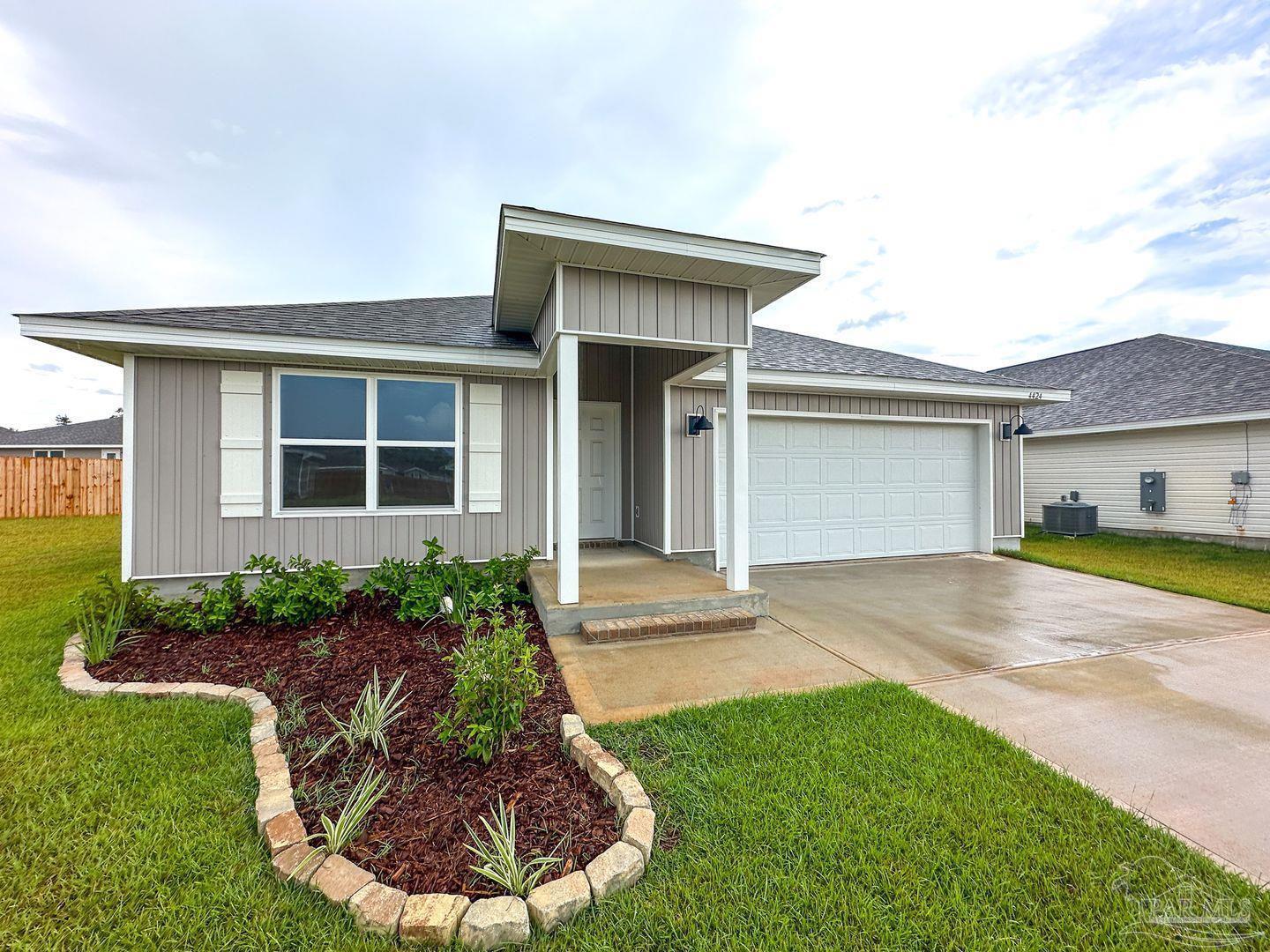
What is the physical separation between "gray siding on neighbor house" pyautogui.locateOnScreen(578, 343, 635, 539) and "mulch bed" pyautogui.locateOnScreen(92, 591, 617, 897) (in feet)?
12.0

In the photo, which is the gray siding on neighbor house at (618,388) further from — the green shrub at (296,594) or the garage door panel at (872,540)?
the green shrub at (296,594)

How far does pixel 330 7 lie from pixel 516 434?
18.0 ft

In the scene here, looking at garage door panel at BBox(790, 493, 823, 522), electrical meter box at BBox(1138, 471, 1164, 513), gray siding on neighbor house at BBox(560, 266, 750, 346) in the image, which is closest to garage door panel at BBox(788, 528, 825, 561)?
garage door panel at BBox(790, 493, 823, 522)

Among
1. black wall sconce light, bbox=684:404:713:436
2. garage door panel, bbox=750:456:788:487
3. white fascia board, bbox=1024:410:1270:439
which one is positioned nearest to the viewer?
black wall sconce light, bbox=684:404:713:436

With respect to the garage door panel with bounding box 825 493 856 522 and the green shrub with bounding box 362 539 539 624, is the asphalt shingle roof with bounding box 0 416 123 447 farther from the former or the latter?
the garage door panel with bounding box 825 493 856 522

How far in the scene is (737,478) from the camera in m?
4.64

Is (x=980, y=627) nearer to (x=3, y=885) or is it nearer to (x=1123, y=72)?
(x=3, y=885)

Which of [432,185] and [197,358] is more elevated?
[432,185]

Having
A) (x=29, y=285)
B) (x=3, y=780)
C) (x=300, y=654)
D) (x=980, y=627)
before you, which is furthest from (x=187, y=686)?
(x=29, y=285)

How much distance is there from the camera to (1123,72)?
665cm

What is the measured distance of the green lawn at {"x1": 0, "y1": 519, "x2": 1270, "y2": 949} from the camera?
4.94ft

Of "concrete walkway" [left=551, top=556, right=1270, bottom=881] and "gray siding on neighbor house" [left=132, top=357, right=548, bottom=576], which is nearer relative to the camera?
"concrete walkway" [left=551, top=556, right=1270, bottom=881]

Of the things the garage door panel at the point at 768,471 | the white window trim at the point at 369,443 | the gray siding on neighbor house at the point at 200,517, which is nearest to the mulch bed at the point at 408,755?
the gray siding on neighbor house at the point at 200,517

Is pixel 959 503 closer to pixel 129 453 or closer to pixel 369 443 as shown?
pixel 369 443
